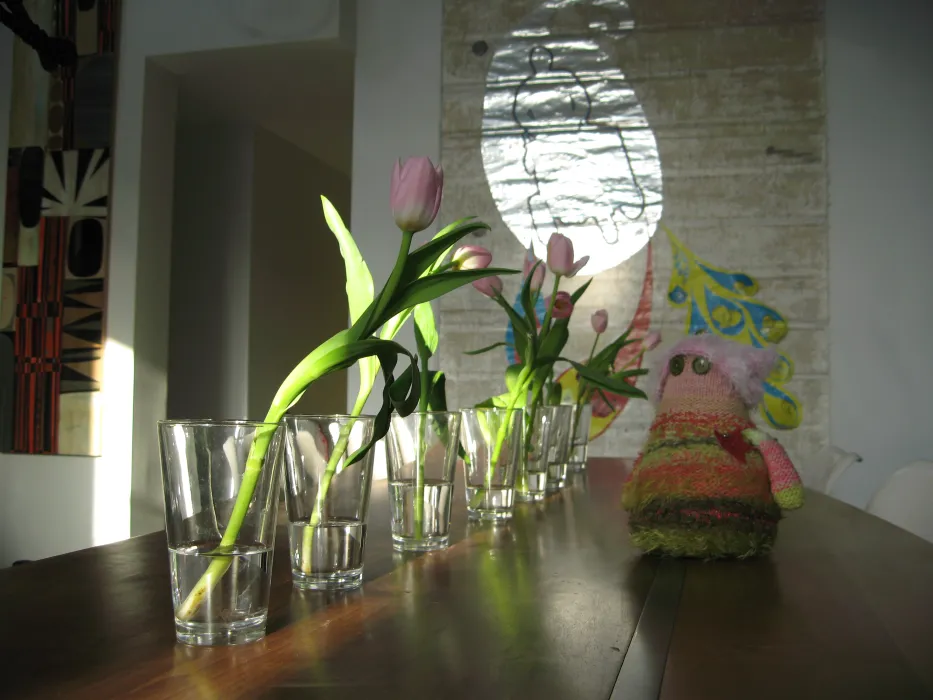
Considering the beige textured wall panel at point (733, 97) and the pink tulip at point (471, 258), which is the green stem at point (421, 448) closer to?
the pink tulip at point (471, 258)

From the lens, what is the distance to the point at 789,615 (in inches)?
21.5

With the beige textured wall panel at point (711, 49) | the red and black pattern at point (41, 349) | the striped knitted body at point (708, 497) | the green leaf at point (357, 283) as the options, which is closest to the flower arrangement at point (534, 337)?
the striped knitted body at point (708, 497)

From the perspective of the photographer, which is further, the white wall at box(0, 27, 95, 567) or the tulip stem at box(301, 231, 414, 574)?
the white wall at box(0, 27, 95, 567)

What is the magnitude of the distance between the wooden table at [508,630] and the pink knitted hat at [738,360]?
16 centimetres

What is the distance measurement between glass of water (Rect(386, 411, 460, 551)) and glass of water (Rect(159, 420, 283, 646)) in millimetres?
267

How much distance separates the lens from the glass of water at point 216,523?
1.50 feet

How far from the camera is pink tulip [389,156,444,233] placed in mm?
581

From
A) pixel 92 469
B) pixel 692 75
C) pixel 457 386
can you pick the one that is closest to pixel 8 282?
pixel 92 469

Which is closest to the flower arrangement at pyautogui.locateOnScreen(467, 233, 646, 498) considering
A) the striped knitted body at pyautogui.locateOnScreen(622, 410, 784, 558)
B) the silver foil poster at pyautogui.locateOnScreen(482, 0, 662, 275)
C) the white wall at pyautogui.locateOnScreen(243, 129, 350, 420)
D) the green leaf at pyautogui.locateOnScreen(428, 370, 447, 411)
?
the green leaf at pyautogui.locateOnScreen(428, 370, 447, 411)

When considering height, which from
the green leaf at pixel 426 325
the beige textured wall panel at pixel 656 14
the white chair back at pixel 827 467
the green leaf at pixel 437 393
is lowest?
the white chair back at pixel 827 467

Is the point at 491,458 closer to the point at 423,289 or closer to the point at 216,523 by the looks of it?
the point at 423,289

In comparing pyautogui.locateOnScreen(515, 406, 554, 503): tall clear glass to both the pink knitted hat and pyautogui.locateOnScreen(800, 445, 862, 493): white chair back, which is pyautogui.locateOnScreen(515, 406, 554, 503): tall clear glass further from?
pyautogui.locateOnScreen(800, 445, 862, 493): white chair back

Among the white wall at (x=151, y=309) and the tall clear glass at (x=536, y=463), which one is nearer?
the tall clear glass at (x=536, y=463)

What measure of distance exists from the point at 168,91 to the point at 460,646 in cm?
388
